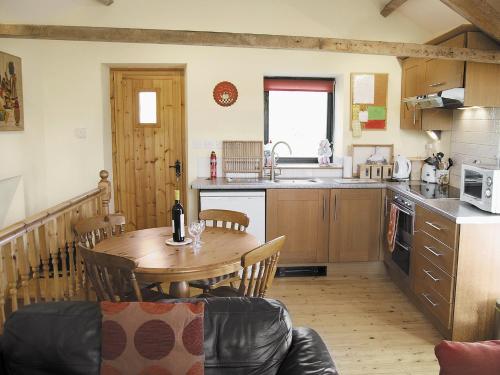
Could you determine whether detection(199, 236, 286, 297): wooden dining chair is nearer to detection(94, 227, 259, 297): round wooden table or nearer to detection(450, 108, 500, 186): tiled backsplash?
detection(94, 227, 259, 297): round wooden table

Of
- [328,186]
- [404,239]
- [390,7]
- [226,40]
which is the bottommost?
[404,239]

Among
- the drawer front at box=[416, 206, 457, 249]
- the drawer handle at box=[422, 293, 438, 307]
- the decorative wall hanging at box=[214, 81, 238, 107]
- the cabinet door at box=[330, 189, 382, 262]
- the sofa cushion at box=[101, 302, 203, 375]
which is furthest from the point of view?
the decorative wall hanging at box=[214, 81, 238, 107]

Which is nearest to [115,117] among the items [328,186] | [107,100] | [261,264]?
[107,100]

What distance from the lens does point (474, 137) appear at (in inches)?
157

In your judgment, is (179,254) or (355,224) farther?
(355,224)

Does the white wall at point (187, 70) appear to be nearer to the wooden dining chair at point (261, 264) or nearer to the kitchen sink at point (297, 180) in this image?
the kitchen sink at point (297, 180)

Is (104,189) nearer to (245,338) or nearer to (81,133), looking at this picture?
(81,133)

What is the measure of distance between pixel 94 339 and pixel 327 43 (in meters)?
2.49

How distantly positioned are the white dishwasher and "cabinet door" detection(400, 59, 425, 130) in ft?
5.56

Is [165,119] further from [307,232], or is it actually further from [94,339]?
[94,339]

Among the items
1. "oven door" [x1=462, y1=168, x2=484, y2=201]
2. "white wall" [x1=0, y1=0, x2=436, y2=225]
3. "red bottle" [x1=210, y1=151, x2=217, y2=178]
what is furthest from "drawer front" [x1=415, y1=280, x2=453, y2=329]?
"red bottle" [x1=210, y1=151, x2=217, y2=178]

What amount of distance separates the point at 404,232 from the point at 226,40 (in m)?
2.21

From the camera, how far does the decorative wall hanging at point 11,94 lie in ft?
13.1

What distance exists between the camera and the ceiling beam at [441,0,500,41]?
10.6ft
